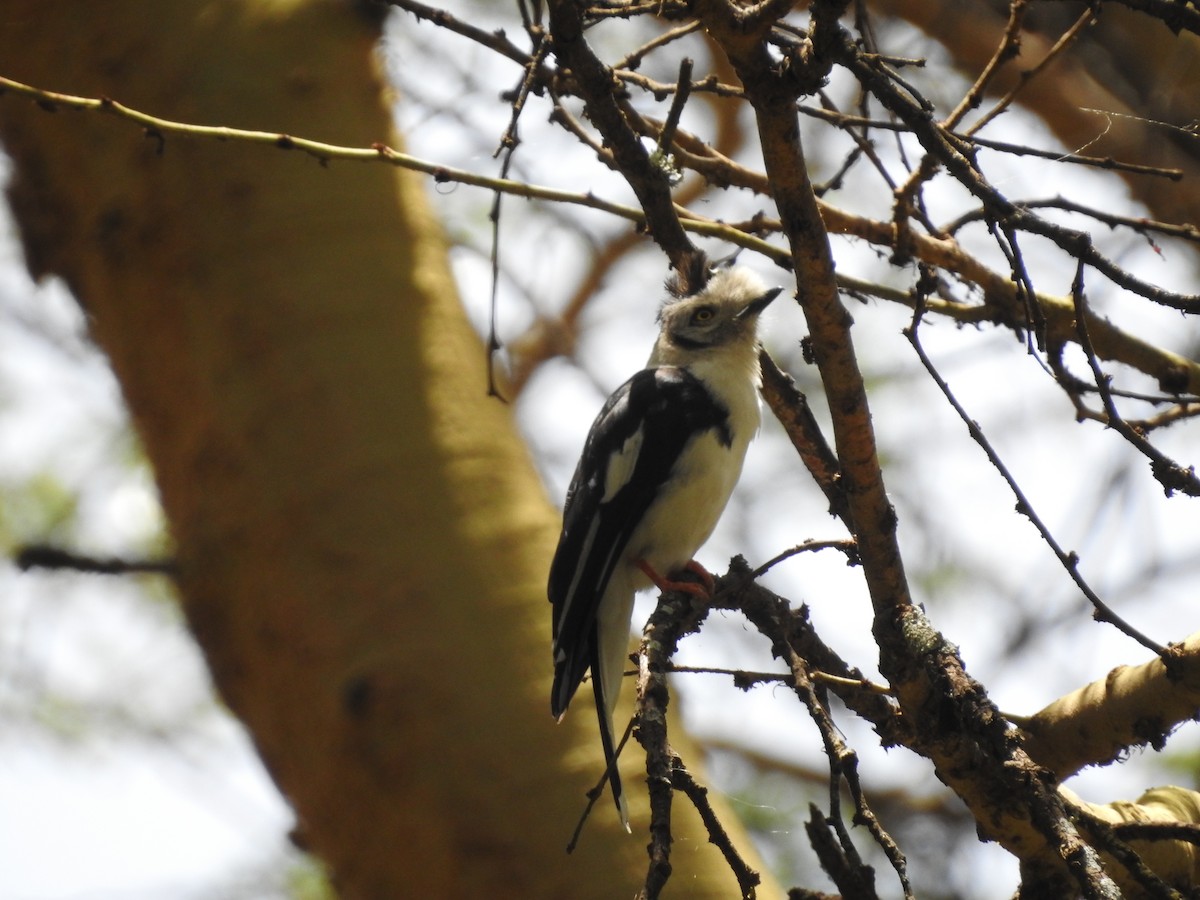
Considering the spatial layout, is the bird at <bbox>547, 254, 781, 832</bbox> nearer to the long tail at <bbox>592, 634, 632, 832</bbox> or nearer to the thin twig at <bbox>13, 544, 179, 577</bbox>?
the long tail at <bbox>592, 634, 632, 832</bbox>

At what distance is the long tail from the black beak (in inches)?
57.5

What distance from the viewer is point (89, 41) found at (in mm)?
3520

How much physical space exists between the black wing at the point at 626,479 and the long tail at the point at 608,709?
0.08m

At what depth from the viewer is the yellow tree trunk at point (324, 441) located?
9.22 feet

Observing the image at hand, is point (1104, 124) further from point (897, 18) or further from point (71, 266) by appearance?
point (71, 266)

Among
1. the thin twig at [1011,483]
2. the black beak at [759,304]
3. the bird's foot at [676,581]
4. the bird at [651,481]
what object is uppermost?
the black beak at [759,304]

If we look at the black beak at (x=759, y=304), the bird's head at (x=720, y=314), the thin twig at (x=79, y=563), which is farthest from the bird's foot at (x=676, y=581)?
the thin twig at (x=79, y=563)

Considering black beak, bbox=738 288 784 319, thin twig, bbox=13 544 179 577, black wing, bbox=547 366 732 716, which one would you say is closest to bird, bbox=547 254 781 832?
black wing, bbox=547 366 732 716

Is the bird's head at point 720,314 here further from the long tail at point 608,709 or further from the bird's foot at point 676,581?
the long tail at point 608,709

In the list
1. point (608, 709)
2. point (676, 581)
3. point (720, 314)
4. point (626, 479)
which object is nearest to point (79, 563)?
point (608, 709)

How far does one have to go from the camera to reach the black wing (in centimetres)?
321

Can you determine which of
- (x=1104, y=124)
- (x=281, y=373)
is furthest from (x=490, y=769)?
(x=1104, y=124)

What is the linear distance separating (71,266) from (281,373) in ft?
3.15

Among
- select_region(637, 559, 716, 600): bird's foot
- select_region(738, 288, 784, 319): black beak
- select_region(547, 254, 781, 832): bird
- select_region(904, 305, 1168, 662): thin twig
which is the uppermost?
select_region(738, 288, 784, 319): black beak
